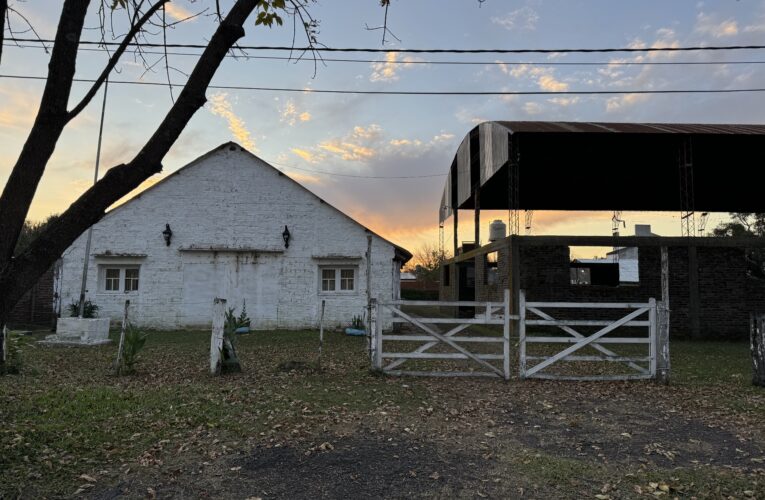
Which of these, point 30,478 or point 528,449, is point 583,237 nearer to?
point 528,449

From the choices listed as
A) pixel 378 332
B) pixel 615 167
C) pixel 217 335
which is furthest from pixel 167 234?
pixel 615 167

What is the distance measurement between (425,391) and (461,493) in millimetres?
3711

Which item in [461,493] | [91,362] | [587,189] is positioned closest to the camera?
Result: [461,493]

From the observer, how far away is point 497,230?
23656 mm

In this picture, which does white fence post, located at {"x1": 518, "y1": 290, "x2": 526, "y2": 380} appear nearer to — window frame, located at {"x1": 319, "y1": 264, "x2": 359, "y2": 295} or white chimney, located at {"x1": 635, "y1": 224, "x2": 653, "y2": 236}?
window frame, located at {"x1": 319, "y1": 264, "x2": 359, "y2": 295}

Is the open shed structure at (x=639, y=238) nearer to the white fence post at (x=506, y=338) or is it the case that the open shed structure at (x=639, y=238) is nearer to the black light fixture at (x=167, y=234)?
the white fence post at (x=506, y=338)

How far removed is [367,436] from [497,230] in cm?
1899

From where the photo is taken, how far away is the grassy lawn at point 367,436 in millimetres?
4441

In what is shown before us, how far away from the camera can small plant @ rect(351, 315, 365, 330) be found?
56.9ft

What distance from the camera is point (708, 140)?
18625mm

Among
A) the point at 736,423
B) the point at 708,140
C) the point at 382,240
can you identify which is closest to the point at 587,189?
the point at 708,140

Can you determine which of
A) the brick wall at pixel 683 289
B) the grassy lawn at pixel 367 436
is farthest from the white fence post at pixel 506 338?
the brick wall at pixel 683 289

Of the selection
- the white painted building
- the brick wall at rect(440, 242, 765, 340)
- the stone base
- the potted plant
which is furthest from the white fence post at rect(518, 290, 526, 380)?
the stone base

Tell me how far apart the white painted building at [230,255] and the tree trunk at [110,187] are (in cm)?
1411
